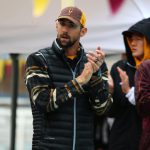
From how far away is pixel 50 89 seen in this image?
306 cm

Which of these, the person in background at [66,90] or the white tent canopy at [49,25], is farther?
the white tent canopy at [49,25]

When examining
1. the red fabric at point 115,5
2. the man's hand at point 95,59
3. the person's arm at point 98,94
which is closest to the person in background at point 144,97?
the person's arm at point 98,94

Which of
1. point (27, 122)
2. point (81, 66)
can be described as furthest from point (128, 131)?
point (27, 122)

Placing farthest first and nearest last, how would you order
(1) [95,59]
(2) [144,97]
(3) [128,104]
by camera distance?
1. (3) [128,104]
2. (2) [144,97]
3. (1) [95,59]

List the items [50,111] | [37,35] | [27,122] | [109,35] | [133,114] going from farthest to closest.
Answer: [27,122]
[109,35]
[37,35]
[133,114]
[50,111]

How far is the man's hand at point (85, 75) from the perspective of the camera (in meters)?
3.01

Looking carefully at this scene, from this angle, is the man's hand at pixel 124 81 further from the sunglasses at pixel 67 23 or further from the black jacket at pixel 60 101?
the sunglasses at pixel 67 23

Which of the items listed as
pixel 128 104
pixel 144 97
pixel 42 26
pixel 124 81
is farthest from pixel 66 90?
pixel 42 26

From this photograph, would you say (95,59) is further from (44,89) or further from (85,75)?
(44,89)

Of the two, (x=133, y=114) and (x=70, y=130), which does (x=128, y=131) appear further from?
(x=70, y=130)

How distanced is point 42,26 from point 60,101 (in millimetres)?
1739

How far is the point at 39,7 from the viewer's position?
4.56 meters

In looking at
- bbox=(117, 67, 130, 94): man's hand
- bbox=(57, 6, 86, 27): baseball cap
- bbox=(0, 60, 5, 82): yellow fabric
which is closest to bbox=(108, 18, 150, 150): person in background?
bbox=(117, 67, 130, 94): man's hand

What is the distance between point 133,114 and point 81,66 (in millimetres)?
916
